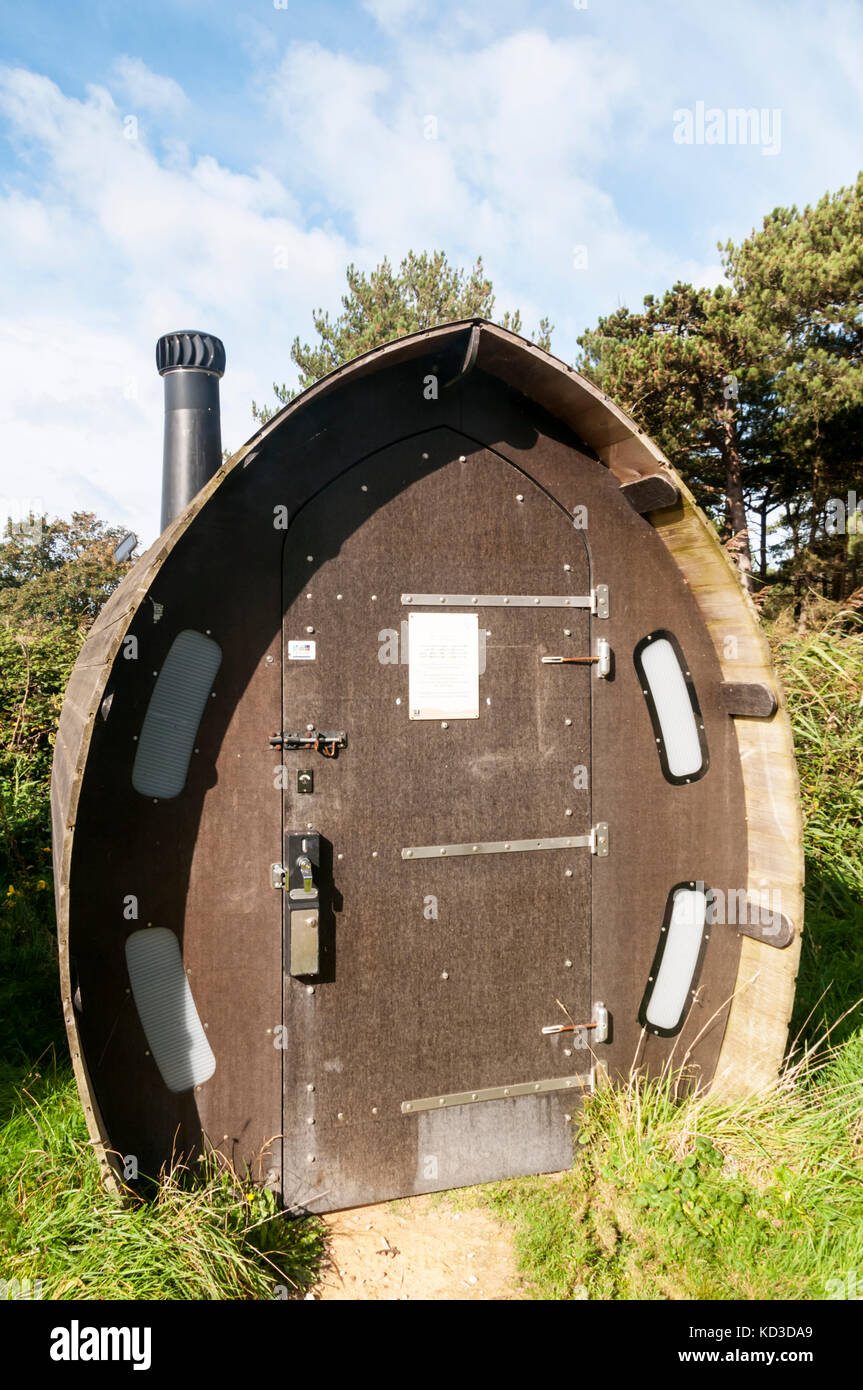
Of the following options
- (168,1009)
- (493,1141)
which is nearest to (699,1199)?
(493,1141)

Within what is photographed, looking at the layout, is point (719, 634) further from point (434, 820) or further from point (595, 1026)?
point (595, 1026)

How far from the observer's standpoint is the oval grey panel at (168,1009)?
313cm

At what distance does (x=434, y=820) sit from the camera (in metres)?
3.54

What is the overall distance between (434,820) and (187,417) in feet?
12.5

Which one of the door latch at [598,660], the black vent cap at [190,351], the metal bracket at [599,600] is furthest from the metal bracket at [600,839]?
the black vent cap at [190,351]

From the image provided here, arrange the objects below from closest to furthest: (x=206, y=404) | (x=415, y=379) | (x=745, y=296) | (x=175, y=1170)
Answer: (x=175, y=1170)
(x=415, y=379)
(x=206, y=404)
(x=745, y=296)

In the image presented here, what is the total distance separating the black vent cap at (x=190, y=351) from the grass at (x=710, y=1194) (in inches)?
208

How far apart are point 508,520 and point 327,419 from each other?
897mm

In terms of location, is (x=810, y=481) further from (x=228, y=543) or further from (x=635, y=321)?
(x=228, y=543)

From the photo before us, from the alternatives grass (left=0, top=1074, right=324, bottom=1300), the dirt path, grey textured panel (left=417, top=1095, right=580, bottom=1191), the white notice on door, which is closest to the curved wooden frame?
grey textured panel (left=417, top=1095, right=580, bottom=1191)

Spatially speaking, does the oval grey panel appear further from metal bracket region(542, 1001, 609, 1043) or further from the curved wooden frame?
metal bracket region(542, 1001, 609, 1043)

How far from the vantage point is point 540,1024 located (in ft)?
12.2
